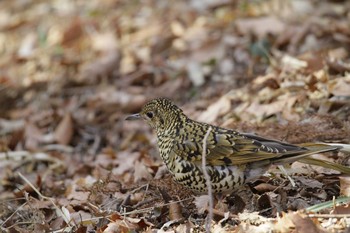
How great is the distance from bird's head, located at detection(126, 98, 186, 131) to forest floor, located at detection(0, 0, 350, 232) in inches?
18.6

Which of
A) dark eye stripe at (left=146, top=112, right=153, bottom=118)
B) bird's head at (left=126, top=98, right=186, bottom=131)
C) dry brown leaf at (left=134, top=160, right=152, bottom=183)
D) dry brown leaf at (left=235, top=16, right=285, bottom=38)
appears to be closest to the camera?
bird's head at (left=126, top=98, right=186, bottom=131)

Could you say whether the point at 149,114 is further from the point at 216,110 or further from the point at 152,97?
the point at 152,97

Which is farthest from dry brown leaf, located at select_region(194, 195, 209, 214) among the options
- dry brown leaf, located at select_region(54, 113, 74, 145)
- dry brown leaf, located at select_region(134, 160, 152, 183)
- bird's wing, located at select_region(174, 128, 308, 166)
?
dry brown leaf, located at select_region(54, 113, 74, 145)

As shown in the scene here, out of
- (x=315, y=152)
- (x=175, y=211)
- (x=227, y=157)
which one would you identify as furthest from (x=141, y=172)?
(x=315, y=152)

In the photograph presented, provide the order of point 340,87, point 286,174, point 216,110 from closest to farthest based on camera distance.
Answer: point 286,174 → point 340,87 → point 216,110

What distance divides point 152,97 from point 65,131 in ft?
3.73

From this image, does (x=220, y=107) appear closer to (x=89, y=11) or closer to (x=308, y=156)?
(x=308, y=156)

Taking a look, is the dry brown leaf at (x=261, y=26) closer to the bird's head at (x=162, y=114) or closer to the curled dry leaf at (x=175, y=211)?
the bird's head at (x=162, y=114)

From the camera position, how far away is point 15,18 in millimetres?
11711

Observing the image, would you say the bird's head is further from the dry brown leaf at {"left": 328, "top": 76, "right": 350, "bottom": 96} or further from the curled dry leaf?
the dry brown leaf at {"left": 328, "top": 76, "right": 350, "bottom": 96}

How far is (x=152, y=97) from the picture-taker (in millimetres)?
8203

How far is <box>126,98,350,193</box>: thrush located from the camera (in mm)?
4328

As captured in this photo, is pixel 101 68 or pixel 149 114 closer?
pixel 149 114

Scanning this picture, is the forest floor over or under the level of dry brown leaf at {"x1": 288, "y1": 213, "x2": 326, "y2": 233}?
under
